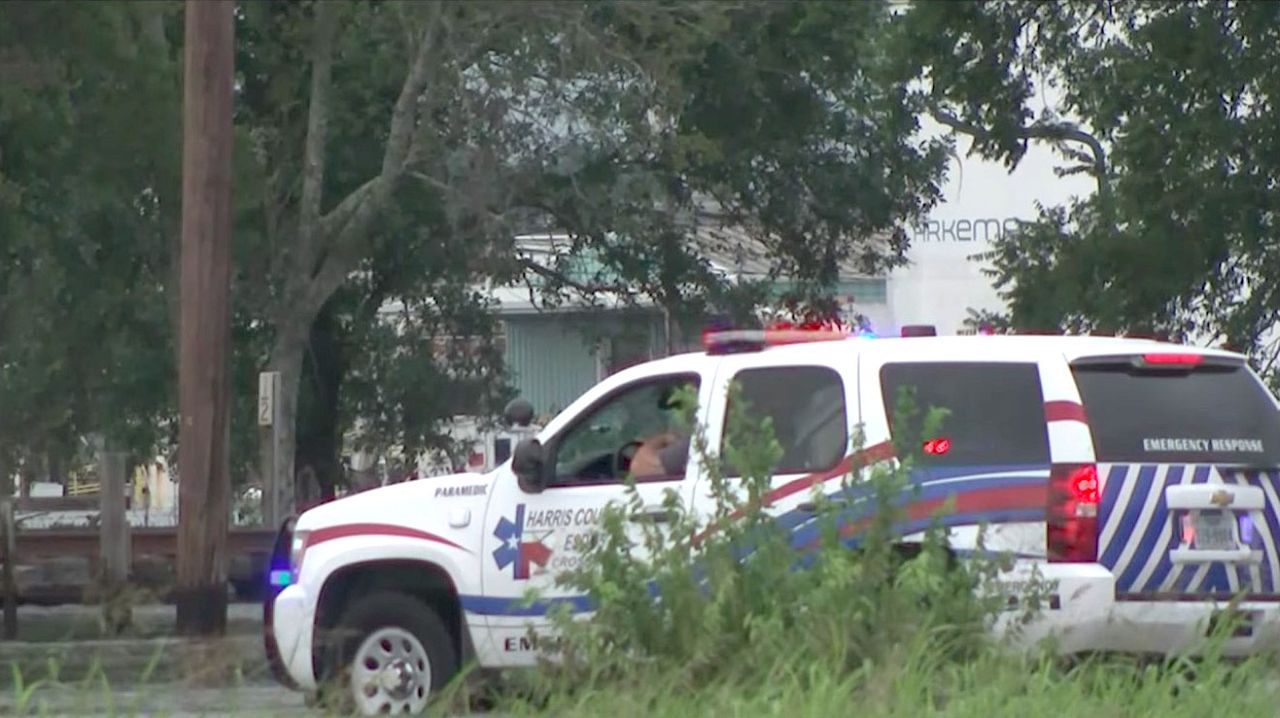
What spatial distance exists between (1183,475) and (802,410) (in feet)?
5.94

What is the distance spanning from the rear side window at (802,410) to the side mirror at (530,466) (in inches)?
41.4

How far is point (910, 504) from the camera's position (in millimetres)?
9258

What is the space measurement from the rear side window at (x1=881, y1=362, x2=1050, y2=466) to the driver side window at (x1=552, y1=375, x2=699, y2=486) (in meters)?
1.17

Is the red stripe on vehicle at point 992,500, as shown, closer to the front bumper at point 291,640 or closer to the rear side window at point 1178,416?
the rear side window at point 1178,416

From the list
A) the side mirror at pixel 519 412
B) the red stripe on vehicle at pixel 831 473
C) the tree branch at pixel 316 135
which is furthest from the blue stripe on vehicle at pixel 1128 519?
the tree branch at pixel 316 135

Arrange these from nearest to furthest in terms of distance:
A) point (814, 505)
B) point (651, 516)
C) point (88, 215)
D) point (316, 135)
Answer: point (814, 505) → point (651, 516) → point (316, 135) → point (88, 215)

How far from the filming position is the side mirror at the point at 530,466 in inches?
429

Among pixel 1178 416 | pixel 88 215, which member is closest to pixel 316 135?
pixel 88 215

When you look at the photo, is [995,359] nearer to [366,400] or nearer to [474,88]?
[474,88]

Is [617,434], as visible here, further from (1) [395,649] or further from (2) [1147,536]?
(2) [1147,536]

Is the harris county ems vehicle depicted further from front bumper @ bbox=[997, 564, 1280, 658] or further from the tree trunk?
the tree trunk

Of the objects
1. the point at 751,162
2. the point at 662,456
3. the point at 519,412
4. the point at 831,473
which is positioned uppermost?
the point at 751,162

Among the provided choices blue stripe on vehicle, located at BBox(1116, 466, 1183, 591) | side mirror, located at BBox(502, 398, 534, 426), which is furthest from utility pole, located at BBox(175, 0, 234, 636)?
blue stripe on vehicle, located at BBox(1116, 466, 1183, 591)

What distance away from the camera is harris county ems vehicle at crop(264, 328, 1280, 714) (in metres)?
9.82
